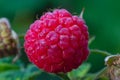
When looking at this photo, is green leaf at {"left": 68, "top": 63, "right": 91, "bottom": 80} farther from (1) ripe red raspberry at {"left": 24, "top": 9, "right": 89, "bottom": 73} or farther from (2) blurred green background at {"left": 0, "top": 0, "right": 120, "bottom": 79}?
(2) blurred green background at {"left": 0, "top": 0, "right": 120, "bottom": 79}

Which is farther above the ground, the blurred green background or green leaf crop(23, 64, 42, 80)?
green leaf crop(23, 64, 42, 80)

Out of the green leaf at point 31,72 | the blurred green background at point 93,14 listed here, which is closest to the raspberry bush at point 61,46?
the green leaf at point 31,72

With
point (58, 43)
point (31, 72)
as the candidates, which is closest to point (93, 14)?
point (31, 72)

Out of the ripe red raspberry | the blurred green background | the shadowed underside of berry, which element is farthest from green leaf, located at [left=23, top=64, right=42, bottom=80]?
the blurred green background

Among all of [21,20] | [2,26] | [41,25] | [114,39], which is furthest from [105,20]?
[41,25]

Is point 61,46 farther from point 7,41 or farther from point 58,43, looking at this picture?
point 7,41

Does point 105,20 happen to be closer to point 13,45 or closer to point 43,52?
point 13,45
